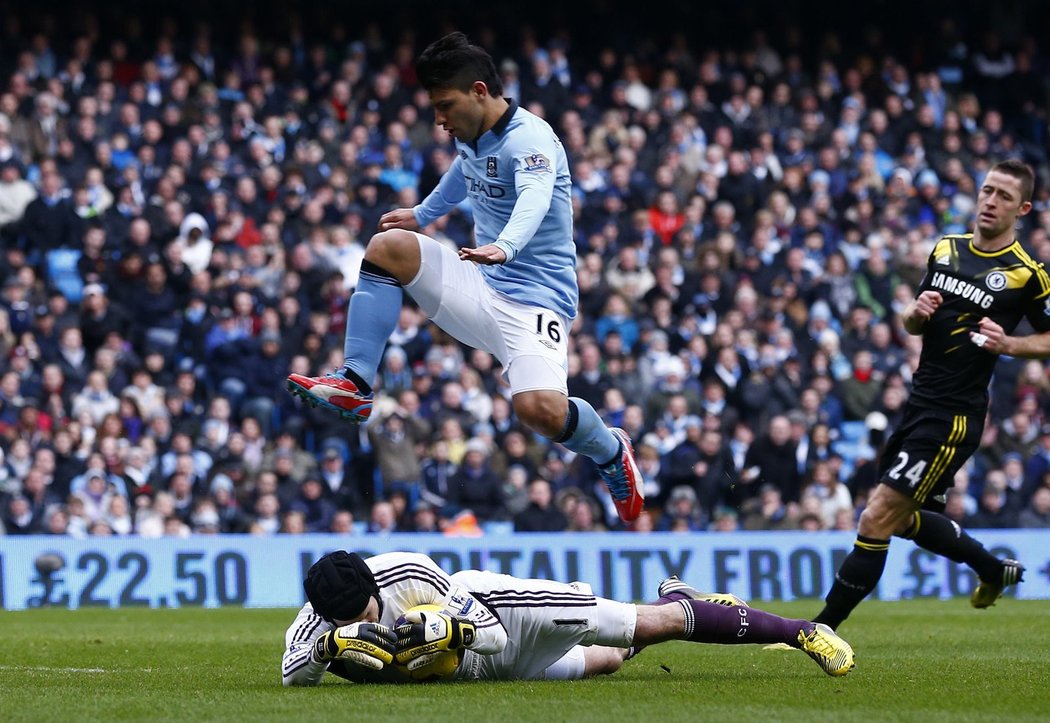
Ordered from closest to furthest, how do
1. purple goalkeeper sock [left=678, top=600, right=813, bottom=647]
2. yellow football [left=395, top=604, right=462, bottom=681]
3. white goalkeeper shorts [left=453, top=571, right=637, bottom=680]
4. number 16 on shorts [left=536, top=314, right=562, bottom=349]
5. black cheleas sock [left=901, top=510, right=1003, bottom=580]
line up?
yellow football [left=395, top=604, right=462, bottom=681] < white goalkeeper shorts [left=453, top=571, right=637, bottom=680] < purple goalkeeper sock [left=678, top=600, right=813, bottom=647] < number 16 on shorts [left=536, top=314, right=562, bottom=349] < black cheleas sock [left=901, top=510, right=1003, bottom=580]

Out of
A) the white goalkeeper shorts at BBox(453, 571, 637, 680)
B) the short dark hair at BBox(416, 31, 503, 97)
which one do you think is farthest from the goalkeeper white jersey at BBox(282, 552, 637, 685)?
the short dark hair at BBox(416, 31, 503, 97)

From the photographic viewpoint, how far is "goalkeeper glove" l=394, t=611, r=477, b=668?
22.9 feet

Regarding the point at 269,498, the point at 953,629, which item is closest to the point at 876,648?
the point at 953,629

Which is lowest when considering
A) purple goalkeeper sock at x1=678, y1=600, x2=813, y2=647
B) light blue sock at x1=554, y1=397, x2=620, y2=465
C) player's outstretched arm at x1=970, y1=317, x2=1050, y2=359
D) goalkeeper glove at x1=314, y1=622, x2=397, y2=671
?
purple goalkeeper sock at x1=678, y1=600, x2=813, y2=647

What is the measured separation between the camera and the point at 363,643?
6930mm

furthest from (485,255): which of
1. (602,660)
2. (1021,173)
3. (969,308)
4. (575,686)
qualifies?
(1021,173)

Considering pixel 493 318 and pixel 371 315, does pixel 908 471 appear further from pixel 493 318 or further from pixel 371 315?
pixel 371 315

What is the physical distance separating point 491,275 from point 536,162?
30.5 inches

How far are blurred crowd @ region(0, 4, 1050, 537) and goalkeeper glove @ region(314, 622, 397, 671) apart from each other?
951cm

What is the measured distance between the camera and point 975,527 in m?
17.9

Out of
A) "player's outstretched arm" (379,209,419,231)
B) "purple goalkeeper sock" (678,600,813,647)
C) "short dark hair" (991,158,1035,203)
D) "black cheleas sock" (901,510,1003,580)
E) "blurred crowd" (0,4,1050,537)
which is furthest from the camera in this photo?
"blurred crowd" (0,4,1050,537)

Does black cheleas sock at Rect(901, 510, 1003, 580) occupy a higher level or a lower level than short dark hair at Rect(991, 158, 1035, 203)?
lower

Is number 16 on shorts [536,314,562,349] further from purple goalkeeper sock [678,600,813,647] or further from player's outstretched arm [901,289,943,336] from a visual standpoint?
player's outstretched arm [901,289,943,336]

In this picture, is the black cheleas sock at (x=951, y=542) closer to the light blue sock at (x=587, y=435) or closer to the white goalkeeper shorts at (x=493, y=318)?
the light blue sock at (x=587, y=435)
